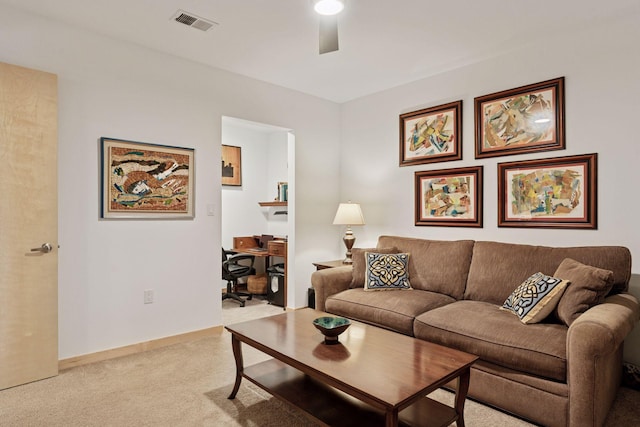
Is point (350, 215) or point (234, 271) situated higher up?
point (350, 215)

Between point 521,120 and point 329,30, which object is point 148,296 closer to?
point 329,30

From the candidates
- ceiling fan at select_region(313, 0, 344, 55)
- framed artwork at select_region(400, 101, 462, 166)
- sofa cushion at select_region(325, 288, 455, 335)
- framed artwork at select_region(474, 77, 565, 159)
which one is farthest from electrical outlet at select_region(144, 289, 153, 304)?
framed artwork at select_region(474, 77, 565, 159)

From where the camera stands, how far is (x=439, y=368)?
1769mm

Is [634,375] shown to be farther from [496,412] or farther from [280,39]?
[280,39]

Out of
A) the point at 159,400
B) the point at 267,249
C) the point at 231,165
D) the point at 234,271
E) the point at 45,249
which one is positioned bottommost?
the point at 159,400

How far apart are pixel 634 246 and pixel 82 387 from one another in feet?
12.8

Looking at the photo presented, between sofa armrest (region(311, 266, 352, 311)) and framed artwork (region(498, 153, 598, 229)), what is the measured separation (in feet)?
4.90

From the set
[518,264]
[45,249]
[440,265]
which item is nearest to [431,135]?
[440,265]

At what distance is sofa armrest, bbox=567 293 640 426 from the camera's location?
5.92 feet

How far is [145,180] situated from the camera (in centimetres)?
319

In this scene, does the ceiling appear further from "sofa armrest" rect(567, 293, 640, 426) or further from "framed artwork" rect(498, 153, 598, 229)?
"sofa armrest" rect(567, 293, 640, 426)

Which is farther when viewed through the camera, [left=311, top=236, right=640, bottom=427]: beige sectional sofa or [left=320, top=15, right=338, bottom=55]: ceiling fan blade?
[left=320, top=15, right=338, bottom=55]: ceiling fan blade

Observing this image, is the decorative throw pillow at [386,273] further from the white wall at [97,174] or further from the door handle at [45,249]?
the door handle at [45,249]

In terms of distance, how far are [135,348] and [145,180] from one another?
1401mm
